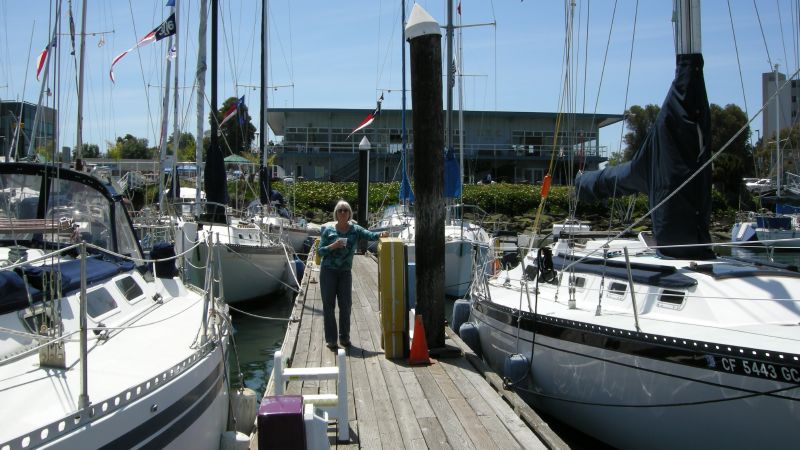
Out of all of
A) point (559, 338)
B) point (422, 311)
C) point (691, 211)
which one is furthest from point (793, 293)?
point (422, 311)

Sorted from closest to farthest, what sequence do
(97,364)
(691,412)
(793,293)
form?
(97,364), (691,412), (793,293)

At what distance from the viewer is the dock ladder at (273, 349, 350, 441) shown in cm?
542

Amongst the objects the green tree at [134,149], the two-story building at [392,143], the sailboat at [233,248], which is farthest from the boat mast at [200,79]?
the green tree at [134,149]

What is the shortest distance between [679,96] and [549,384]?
12.5 feet

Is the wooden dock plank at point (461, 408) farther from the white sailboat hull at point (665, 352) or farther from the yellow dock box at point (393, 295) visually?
the white sailboat hull at point (665, 352)

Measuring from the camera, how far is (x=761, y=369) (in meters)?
5.51

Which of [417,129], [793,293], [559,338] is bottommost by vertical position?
[559,338]

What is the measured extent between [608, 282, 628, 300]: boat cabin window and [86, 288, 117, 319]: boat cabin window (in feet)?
17.9

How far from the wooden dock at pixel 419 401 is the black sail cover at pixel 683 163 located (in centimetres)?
285

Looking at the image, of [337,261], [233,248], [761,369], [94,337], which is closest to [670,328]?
[761,369]

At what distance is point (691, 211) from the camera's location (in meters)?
8.00

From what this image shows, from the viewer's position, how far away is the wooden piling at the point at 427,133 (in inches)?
305

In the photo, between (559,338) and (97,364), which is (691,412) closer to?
(559,338)

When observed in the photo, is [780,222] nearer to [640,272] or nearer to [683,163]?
[683,163]
